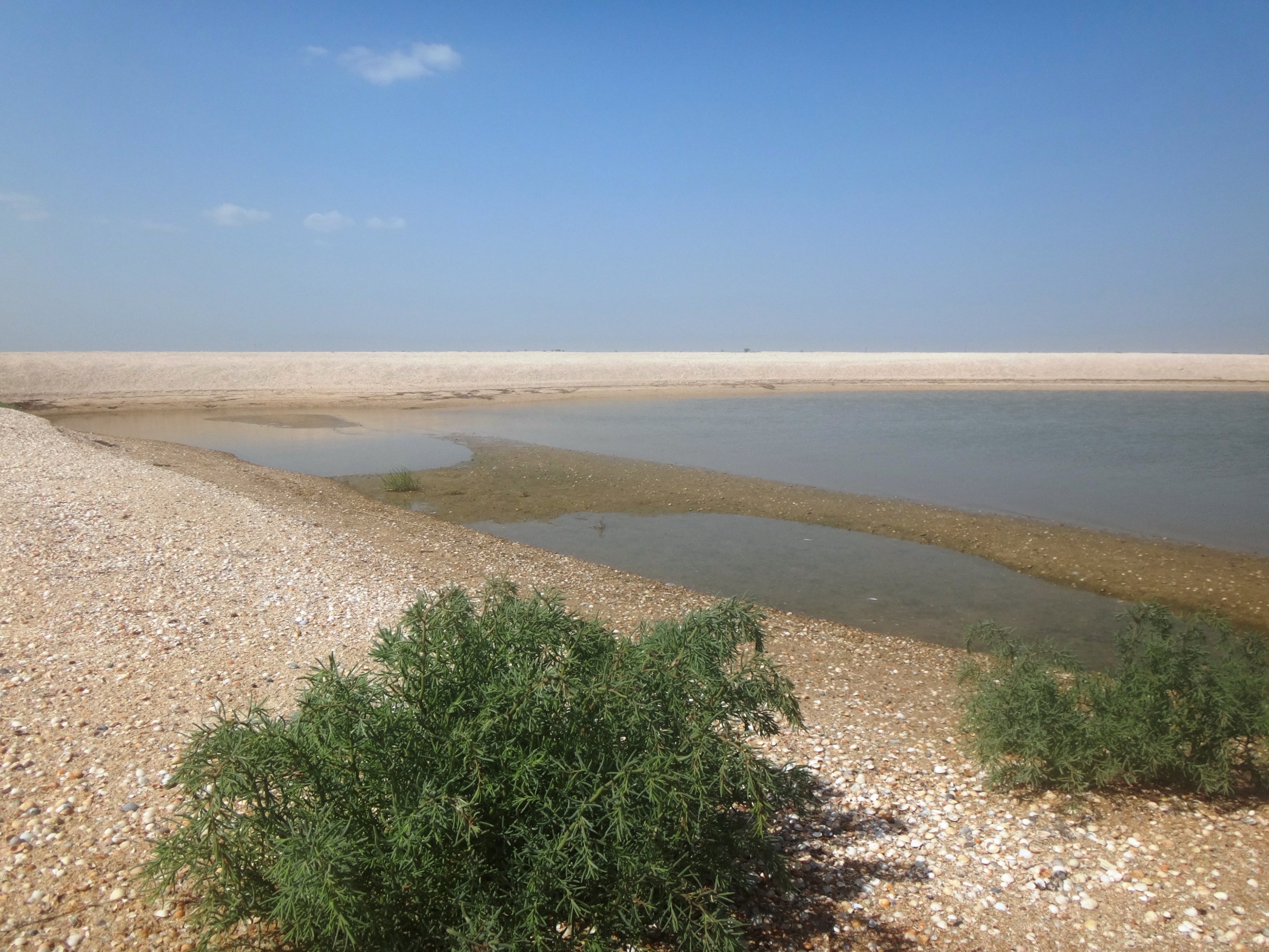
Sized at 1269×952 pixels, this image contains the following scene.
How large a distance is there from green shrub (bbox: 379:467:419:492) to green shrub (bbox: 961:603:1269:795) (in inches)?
528

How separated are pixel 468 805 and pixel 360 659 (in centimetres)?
442

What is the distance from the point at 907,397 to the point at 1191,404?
12850 millimetres

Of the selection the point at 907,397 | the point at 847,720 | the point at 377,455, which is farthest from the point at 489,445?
the point at 907,397

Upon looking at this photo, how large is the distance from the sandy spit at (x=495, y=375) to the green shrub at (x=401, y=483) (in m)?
20.0

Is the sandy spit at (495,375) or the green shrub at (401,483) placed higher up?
→ the sandy spit at (495,375)

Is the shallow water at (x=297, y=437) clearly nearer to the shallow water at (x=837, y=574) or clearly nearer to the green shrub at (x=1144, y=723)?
the shallow water at (x=837, y=574)

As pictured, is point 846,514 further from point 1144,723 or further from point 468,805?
point 468,805

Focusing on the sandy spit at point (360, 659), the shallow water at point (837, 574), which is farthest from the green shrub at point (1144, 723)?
the shallow water at point (837, 574)

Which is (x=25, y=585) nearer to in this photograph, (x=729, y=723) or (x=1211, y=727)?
(x=729, y=723)

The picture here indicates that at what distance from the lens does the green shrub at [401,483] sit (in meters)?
16.4

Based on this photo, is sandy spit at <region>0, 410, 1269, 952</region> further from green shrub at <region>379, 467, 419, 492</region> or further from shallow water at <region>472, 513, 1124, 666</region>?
green shrub at <region>379, 467, 419, 492</region>

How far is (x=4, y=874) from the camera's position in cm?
365

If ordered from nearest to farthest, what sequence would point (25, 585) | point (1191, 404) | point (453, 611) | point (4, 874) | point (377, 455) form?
point (453, 611), point (4, 874), point (25, 585), point (377, 455), point (1191, 404)

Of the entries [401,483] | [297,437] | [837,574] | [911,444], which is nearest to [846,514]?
[837,574]
